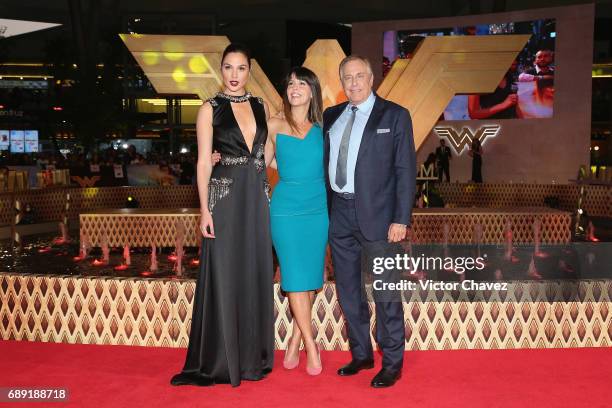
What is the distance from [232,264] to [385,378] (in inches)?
38.2

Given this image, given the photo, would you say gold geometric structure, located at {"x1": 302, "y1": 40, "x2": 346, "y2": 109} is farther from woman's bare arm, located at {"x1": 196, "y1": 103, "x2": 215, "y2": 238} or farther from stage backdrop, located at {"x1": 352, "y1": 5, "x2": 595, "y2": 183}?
stage backdrop, located at {"x1": 352, "y1": 5, "x2": 595, "y2": 183}

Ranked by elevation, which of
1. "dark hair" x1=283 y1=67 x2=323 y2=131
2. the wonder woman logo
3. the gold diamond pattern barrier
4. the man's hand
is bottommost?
the gold diamond pattern barrier

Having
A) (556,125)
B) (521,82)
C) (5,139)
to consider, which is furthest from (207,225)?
(5,139)

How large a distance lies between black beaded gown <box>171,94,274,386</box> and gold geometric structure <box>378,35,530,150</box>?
11.5 ft

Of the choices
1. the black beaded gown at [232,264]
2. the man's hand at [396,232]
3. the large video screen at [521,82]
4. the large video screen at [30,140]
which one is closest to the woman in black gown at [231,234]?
A: the black beaded gown at [232,264]

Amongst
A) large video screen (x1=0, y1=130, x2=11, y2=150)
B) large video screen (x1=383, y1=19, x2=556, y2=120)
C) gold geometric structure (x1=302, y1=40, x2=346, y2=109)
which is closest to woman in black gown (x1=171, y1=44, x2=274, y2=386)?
gold geometric structure (x1=302, y1=40, x2=346, y2=109)

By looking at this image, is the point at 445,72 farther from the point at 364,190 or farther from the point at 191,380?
the point at 191,380

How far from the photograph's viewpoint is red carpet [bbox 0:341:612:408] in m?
3.15

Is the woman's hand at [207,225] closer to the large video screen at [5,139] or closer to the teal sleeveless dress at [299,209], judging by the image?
the teal sleeveless dress at [299,209]

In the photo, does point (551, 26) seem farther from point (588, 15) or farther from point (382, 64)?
point (382, 64)

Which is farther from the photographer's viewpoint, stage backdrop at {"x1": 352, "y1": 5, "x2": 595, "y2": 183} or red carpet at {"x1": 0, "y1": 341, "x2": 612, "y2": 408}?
stage backdrop at {"x1": 352, "y1": 5, "x2": 595, "y2": 183}

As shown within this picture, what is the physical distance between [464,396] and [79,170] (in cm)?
1323

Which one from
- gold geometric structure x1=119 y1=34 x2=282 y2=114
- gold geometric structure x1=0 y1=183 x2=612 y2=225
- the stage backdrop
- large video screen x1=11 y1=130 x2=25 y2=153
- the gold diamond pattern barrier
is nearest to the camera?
the gold diamond pattern barrier

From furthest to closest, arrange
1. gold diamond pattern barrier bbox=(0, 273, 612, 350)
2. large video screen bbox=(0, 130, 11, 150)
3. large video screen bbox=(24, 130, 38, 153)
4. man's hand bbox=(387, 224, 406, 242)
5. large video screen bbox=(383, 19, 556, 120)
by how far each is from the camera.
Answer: large video screen bbox=(24, 130, 38, 153), large video screen bbox=(0, 130, 11, 150), large video screen bbox=(383, 19, 556, 120), gold diamond pattern barrier bbox=(0, 273, 612, 350), man's hand bbox=(387, 224, 406, 242)
